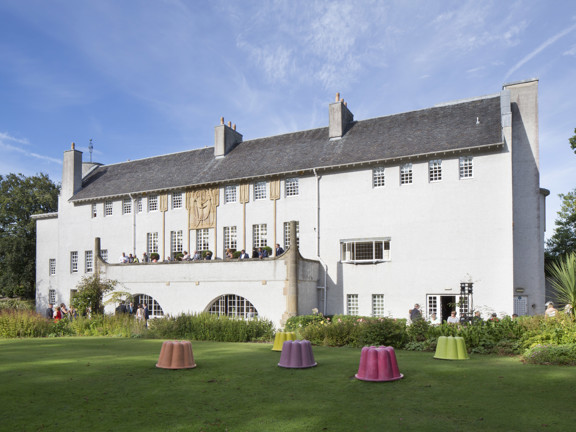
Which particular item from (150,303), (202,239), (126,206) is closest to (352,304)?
(202,239)

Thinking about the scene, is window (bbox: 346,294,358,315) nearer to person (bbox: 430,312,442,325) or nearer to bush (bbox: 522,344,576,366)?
person (bbox: 430,312,442,325)

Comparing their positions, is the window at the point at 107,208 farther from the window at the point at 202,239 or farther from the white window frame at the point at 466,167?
the white window frame at the point at 466,167

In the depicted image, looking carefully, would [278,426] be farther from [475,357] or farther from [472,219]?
[472,219]

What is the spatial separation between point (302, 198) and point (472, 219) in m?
9.84

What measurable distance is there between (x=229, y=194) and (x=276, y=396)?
23.7 m

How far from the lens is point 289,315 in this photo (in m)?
26.0

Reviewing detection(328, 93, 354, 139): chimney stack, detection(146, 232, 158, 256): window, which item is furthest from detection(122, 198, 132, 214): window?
detection(328, 93, 354, 139): chimney stack

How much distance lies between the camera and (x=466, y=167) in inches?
1035

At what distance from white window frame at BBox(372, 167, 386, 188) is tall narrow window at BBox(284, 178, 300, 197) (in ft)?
16.0

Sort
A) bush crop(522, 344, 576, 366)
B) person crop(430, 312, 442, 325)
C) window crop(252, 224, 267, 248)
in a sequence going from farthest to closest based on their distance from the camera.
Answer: window crop(252, 224, 267, 248) < person crop(430, 312, 442, 325) < bush crop(522, 344, 576, 366)

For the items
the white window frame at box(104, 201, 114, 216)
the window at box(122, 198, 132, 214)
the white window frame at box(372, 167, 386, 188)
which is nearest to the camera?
the white window frame at box(372, 167, 386, 188)

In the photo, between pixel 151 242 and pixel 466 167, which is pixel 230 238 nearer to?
pixel 151 242

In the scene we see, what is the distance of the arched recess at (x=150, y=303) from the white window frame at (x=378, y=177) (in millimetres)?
14971

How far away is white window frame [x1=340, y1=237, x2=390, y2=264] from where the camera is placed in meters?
27.8
